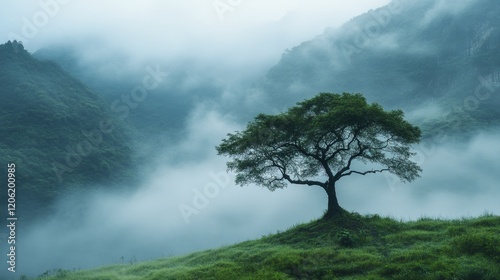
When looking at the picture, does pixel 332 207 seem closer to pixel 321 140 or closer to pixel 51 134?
pixel 321 140

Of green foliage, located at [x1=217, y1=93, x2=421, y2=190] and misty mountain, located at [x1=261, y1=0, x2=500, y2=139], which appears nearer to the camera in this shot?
green foliage, located at [x1=217, y1=93, x2=421, y2=190]

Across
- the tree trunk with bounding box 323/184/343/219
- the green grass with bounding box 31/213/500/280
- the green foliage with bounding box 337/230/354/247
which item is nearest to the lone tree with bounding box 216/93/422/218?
the tree trunk with bounding box 323/184/343/219

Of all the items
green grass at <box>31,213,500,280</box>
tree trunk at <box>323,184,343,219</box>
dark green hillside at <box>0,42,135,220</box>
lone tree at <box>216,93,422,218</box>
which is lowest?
green grass at <box>31,213,500,280</box>

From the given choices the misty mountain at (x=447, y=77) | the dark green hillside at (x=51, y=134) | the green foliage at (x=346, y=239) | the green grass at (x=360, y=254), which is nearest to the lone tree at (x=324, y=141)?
the green grass at (x=360, y=254)

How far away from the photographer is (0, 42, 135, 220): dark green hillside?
4075 inches

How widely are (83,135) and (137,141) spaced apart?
35962 mm

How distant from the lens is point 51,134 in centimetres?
12081

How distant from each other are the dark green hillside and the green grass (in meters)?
85.4

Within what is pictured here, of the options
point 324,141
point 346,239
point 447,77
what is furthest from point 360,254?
point 447,77

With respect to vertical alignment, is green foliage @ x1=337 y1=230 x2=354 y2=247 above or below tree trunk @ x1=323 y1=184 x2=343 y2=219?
below

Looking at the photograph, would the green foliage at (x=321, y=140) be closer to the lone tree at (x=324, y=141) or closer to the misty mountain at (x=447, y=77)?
the lone tree at (x=324, y=141)

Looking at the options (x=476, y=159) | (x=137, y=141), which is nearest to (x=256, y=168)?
(x=476, y=159)

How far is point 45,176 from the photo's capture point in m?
106

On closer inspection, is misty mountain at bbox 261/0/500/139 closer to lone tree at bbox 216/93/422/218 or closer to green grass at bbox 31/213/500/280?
lone tree at bbox 216/93/422/218
